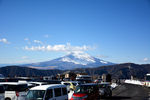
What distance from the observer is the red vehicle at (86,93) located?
18947 millimetres

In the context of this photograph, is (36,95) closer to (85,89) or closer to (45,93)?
(45,93)

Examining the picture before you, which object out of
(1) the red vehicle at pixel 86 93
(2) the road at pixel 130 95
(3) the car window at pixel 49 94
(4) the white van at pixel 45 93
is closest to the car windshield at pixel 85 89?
(1) the red vehicle at pixel 86 93

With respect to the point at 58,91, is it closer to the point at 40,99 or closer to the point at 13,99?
the point at 40,99

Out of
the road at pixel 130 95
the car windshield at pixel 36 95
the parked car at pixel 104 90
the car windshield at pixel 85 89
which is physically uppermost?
the car windshield at pixel 36 95

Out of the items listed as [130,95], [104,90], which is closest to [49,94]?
[104,90]

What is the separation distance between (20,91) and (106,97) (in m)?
12.1

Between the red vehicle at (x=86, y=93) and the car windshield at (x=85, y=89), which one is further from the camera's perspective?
the car windshield at (x=85, y=89)

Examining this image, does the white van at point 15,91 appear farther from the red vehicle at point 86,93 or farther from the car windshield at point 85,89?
the car windshield at point 85,89

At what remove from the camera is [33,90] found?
Answer: 1453cm

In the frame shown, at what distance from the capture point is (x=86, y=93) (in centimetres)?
1947

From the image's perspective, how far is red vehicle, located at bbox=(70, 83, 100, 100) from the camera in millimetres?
18947

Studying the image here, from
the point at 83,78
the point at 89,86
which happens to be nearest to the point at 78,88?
the point at 89,86

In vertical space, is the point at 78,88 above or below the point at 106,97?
above

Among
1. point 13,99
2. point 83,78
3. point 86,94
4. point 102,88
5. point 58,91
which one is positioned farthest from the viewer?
point 83,78
